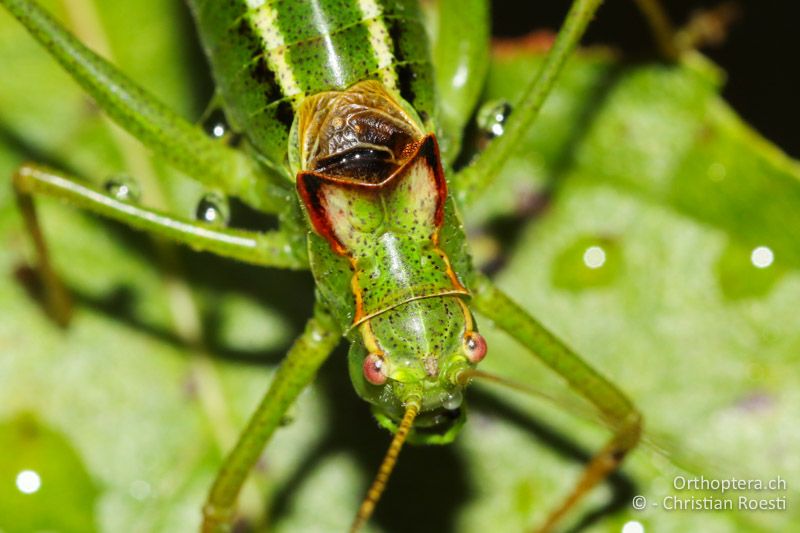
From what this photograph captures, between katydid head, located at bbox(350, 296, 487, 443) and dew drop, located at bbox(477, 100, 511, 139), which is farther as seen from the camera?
dew drop, located at bbox(477, 100, 511, 139)

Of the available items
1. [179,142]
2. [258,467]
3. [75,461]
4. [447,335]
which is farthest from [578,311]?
[75,461]

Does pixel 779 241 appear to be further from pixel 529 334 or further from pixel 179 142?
pixel 179 142

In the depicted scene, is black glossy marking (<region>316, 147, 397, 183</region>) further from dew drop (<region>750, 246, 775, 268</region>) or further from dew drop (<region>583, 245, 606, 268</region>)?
dew drop (<region>750, 246, 775, 268</region>)

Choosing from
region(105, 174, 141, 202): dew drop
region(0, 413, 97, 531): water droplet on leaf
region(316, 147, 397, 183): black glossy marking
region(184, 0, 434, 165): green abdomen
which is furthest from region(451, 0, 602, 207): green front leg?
region(0, 413, 97, 531): water droplet on leaf

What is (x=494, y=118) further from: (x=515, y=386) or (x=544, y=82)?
(x=515, y=386)

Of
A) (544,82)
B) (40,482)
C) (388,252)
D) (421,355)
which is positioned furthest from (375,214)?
(40,482)

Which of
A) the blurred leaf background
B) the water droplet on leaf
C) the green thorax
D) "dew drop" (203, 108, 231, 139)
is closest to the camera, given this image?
the green thorax

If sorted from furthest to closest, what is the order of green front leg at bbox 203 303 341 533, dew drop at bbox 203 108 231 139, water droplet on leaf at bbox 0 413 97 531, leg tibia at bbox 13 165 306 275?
dew drop at bbox 203 108 231 139 → water droplet on leaf at bbox 0 413 97 531 → leg tibia at bbox 13 165 306 275 → green front leg at bbox 203 303 341 533
